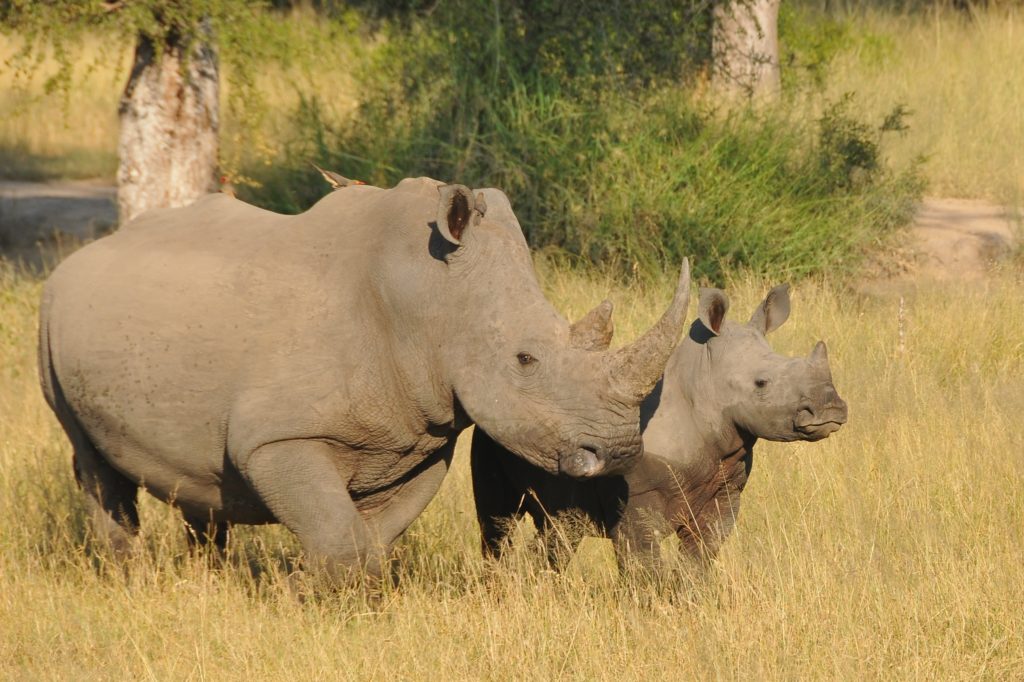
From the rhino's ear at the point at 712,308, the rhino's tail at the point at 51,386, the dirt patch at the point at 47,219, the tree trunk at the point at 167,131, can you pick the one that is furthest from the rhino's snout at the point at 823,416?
the dirt patch at the point at 47,219

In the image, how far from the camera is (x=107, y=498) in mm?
6039

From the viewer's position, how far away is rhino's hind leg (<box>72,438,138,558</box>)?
598 centimetres

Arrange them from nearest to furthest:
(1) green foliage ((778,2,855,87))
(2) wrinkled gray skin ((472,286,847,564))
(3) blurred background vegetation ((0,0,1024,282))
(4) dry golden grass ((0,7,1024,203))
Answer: (2) wrinkled gray skin ((472,286,847,564)) → (3) blurred background vegetation ((0,0,1024,282)) → (4) dry golden grass ((0,7,1024,203)) → (1) green foliage ((778,2,855,87))

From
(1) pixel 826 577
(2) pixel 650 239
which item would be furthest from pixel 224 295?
(2) pixel 650 239

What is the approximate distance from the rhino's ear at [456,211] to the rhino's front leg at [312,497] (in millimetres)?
849

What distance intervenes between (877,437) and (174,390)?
3749mm

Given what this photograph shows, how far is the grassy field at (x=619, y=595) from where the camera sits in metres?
4.96

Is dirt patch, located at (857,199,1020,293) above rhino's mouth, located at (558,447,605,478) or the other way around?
the other way around

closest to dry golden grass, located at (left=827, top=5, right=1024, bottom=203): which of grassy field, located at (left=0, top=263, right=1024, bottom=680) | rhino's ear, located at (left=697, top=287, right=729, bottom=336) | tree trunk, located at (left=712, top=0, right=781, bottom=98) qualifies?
tree trunk, located at (left=712, top=0, right=781, bottom=98)

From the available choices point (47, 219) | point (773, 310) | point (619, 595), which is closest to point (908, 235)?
point (773, 310)

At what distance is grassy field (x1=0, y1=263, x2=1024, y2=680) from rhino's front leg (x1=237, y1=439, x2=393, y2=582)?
178 mm

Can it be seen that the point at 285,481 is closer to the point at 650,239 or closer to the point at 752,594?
the point at 752,594

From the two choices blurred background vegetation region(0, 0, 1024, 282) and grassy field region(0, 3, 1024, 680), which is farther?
blurred background vegetation region(0, 0, 1024, 282)

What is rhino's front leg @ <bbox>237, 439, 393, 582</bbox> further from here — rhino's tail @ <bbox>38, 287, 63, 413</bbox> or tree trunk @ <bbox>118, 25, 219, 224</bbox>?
tree trunk @ <bbox>118, 25, 219, 224</bbox>
